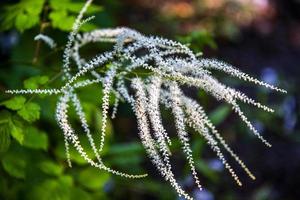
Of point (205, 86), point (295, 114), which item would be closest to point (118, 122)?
point (295, 114)

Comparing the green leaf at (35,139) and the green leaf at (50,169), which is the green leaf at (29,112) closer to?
the green leaf at (35,139)

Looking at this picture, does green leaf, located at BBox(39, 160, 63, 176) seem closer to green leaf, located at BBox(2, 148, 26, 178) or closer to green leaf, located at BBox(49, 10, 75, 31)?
green leaf, located at BBox(2, 148, 26, 178)

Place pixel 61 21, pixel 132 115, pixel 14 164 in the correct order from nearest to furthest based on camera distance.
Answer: pixel 14 164, pixel 61 21, pixel 132 115

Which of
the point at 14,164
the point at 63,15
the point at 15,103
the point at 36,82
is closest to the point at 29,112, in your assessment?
the point at 15,103

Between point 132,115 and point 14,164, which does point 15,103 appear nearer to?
point 14,164

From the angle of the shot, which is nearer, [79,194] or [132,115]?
[79,194]

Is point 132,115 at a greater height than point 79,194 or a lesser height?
lesser

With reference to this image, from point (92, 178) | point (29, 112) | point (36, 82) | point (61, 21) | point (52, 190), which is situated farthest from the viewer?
point (92, 178)

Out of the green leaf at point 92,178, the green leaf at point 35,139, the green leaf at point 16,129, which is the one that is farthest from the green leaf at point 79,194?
the green leaf at point 16,129
